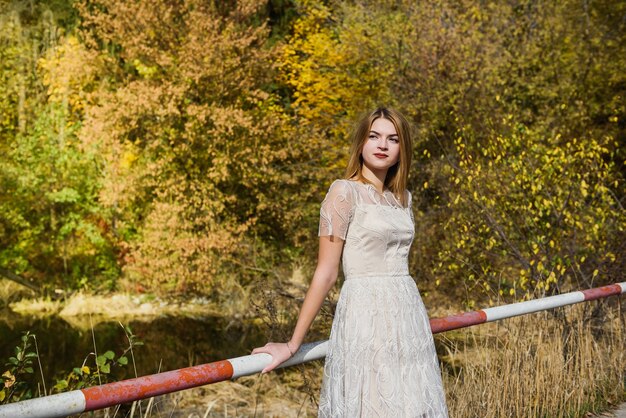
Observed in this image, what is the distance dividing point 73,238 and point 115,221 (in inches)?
46.6

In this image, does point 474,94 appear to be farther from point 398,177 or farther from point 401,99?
point 398,177

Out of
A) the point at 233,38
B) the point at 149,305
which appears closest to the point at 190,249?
the point at 149,305

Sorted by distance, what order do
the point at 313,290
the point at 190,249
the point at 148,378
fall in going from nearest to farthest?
the point at 148,378 < the point at 313,290 < the point at 190,249

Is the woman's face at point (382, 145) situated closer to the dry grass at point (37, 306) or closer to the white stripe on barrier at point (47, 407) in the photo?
the white stripe on barrier at point (47, 407)

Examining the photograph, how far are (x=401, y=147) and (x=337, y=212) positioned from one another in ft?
1.30

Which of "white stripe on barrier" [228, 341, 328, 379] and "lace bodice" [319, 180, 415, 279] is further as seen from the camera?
"lace bodice" [319, 180, 415, 279]

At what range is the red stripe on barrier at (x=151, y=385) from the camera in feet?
6.20

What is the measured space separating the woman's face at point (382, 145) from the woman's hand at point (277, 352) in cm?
75

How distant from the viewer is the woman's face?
8.75 feet

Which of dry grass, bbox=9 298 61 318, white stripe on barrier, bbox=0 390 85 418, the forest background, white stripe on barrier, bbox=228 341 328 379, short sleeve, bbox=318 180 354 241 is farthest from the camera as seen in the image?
dry grass, bbox=9 298 61 318

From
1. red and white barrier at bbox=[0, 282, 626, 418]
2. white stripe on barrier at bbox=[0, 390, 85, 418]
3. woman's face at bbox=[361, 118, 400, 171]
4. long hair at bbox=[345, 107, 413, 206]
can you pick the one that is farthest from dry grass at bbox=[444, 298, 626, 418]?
white stripe on barrier at bbox=[0, 390, 85, 418]

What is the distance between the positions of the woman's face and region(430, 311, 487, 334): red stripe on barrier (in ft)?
2.45

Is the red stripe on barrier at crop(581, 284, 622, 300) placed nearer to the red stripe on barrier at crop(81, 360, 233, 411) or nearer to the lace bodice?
the lace bodice

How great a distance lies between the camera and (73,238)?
1964cm
